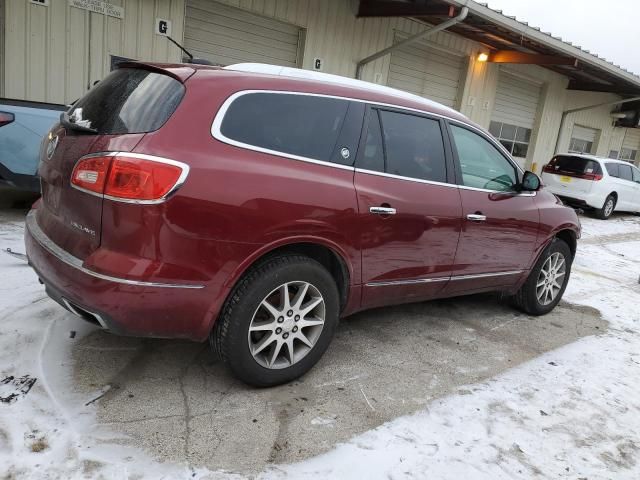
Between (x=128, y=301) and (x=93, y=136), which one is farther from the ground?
(x=93, y=136)

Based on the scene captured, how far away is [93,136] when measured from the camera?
8.83 ft

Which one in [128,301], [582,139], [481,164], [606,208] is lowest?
[606,208]

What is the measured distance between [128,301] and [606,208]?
540 inches

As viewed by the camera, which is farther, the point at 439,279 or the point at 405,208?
the point at 439,279

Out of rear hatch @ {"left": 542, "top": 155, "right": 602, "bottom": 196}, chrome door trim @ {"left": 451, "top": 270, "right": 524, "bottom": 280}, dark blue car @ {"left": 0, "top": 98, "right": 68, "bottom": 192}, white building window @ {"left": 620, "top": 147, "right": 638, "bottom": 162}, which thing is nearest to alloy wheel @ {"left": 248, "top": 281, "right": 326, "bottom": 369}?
chrome door trim @ {"left": 451, "top": 270, "right": 524, "bottom": 280}

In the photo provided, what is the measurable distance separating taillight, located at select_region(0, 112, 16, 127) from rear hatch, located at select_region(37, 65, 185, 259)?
3.21 metres

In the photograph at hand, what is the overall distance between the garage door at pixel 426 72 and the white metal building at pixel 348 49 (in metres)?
0.03

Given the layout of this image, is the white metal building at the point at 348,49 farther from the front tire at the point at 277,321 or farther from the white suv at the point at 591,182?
the front tire at the point at 277,321

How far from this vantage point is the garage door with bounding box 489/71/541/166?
1547 cm

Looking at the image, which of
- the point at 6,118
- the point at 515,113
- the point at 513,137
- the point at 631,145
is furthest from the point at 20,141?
the point at 631,145

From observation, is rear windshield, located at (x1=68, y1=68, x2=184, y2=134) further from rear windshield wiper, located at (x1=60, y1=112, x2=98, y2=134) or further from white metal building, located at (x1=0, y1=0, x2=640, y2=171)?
white metal building, located at (x1=0, y1=0, x2=640, y2=171)

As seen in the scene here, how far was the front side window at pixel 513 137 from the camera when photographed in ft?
51.6

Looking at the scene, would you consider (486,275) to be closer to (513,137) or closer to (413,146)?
(413,146)

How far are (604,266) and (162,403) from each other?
23.0 feet
